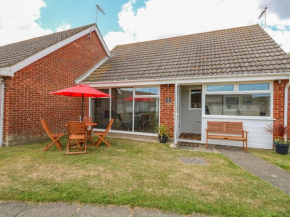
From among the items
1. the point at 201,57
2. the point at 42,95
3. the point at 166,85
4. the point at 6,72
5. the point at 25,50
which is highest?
the point at 25,50

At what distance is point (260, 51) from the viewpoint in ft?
21.8

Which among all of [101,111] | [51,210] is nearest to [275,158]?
[51,210]

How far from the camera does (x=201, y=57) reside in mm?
7582

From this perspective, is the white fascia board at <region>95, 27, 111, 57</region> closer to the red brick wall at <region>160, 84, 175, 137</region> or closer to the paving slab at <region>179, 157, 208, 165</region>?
the red brick wall at <region>160, 84, 175, 137</region>

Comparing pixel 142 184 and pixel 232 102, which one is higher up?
pixel 232 102

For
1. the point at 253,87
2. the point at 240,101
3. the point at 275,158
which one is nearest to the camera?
the point at 275,158

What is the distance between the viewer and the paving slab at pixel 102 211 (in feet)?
7.02

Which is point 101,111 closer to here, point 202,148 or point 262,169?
point 202,148

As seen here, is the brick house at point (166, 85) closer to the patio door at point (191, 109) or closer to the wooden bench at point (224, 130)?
the patio door at point (191, 109)

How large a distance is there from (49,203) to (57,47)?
719 cm

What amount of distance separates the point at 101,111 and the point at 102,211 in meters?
6.43

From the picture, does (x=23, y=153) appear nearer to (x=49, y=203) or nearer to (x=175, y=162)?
(x=49, y=203)

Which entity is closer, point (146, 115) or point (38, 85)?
point (38, 85)

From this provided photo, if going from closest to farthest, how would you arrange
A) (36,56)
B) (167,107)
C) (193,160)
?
(193,160) < (36,56) < (167,107)
